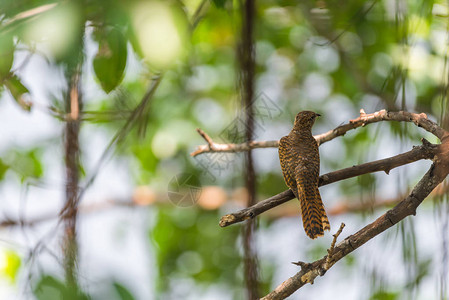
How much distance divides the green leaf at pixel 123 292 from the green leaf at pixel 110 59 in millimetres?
664

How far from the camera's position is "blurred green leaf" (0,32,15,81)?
109 cm

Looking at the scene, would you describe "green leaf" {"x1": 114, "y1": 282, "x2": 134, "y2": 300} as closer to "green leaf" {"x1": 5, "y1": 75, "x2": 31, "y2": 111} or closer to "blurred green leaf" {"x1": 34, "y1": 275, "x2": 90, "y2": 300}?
"blurred green leaf" {"x1": 34, "y1": 275, "x2": 90, "y2": 300}

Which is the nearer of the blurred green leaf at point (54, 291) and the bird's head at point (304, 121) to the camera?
the blurred green leaf at point (54, 291)

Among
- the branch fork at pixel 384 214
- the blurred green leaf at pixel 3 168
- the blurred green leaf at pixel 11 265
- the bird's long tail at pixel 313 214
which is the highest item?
the branch fork at pixel 384 214

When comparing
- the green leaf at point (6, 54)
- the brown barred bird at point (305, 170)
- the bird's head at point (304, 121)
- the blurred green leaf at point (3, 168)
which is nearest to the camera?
the green leaf at point (6, 54)

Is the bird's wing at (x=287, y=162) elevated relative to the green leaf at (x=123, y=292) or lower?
lower

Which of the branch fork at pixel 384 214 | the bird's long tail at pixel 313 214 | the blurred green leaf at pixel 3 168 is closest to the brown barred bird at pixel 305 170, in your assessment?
the bird's long tail at pixel 313 214

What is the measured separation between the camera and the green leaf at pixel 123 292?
76 cm

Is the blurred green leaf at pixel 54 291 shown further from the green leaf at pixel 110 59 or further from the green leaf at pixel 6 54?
the green leaf at pixel 110 59

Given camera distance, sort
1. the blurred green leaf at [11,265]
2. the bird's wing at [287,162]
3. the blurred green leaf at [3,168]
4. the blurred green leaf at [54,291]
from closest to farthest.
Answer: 1. the blurred green leaf at [54,291]
2. the bird's wing at [287,162]
3. the blurred green leaf at [11,265]
4. the blurred green leaf at [3,168]

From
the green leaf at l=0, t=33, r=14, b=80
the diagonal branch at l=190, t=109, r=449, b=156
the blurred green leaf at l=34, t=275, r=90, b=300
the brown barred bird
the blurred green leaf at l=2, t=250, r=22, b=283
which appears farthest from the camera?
the blurred green leaf at l=2, t=250, r=22, b=283

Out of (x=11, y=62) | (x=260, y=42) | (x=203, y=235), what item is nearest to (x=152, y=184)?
(x=203, y=235)

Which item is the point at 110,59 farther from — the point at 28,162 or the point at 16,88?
the point at 28,162

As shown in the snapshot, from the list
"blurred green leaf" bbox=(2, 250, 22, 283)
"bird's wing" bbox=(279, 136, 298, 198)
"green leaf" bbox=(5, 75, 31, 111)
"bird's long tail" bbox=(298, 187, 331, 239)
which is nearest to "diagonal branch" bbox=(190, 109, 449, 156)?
"bird's wing" bbox=(279, 136, 298, 198)
